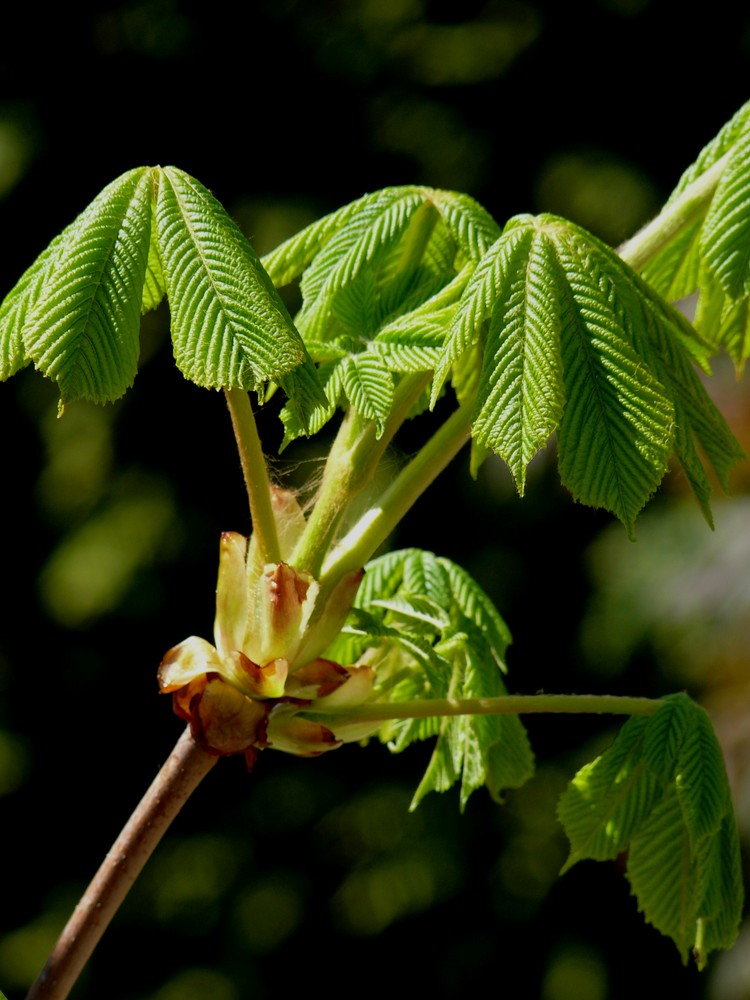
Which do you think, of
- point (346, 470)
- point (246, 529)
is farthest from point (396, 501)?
point (246, 529)

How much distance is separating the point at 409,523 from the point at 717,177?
2.29m

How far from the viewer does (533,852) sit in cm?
293

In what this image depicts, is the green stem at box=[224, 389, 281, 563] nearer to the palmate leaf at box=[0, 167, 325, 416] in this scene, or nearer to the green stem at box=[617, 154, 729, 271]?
the palmate leaf at box=[0, 167, 325, 416]

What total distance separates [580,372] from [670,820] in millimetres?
287

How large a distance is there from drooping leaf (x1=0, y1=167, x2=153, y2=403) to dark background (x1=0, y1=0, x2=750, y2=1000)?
2278mm

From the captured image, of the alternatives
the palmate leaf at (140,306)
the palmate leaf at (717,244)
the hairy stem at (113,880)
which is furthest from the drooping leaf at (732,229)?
the hairy stem at (113,880)

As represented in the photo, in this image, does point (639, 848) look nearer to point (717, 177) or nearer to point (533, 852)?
point (717, 177)

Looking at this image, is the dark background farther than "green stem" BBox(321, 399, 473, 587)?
Yes

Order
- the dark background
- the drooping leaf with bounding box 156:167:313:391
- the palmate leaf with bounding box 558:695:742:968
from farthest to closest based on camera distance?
the dark background
the palmate leaf with bounding box 558:695:742:968
the drooping leaf with bounding box 156:167:313:391

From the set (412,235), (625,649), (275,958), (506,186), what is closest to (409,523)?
(625,649)

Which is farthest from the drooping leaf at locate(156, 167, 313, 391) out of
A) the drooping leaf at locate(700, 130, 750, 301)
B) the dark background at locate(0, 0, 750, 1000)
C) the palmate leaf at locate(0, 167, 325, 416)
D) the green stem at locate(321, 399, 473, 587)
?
the dark background at locate(0, 0, 750, 1000)

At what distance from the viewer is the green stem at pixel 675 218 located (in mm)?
685

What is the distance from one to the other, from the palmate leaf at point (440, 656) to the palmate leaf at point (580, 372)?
6.3 inches

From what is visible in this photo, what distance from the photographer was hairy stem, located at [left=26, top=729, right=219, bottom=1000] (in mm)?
543
